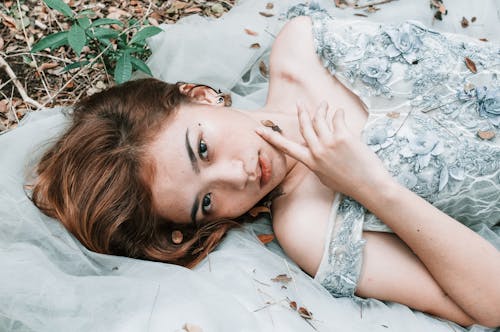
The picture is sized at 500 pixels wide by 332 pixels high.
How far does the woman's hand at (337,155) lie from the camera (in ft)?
7.80

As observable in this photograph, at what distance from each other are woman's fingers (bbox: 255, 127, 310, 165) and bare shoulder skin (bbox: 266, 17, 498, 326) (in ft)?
0.82

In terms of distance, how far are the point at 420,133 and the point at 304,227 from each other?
705 millimetres

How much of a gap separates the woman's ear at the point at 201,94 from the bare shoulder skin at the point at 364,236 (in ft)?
1.28

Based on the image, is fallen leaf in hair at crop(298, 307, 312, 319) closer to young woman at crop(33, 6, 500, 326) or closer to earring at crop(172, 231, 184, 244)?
young woman at crop(33, 6, 500, 326)

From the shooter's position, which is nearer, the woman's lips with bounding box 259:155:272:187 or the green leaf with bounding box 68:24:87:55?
the woman's lips with bounding box 259:155:272:187

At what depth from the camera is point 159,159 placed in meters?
2.36

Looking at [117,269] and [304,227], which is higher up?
[304,227]

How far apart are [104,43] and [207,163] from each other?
5.05ft

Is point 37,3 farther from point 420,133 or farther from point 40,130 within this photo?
point 420,133

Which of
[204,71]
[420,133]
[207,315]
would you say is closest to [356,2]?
[204,71]

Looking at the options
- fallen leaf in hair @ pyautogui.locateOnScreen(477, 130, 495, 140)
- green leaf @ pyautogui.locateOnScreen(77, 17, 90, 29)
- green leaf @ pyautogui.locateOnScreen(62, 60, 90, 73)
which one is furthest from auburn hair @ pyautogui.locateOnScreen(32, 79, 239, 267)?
fallen leaf in hair @ pyautogui.locateOnScreen(477, 130, 495, 140)

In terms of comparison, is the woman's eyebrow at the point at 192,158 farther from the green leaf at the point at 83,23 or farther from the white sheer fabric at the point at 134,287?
the green leaf at the point at 83,23

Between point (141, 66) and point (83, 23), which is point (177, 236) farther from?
point (83, 23)

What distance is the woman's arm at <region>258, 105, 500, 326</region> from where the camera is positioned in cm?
230
